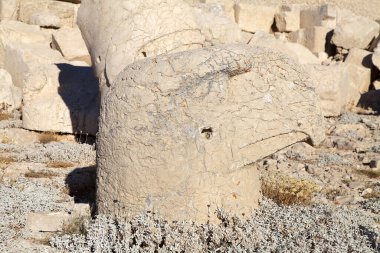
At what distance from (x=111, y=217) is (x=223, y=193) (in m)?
0.83

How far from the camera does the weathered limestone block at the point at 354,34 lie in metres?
15.2

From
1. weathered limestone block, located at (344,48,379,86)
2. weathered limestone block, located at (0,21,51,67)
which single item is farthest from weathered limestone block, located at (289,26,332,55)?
weathered limestone block, located at (0,21,51,67)

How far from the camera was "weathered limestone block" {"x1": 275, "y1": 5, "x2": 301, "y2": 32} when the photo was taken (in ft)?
57.5

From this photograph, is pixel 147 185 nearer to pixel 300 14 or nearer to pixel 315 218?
pixel 315 218

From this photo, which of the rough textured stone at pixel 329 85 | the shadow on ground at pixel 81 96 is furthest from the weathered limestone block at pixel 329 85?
the shadow on ground at pixel 81 96

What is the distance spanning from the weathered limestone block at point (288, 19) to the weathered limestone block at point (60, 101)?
9300 millimetres

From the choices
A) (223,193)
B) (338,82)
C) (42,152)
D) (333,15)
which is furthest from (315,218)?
(333,15)

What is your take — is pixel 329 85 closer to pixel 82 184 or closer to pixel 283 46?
pixel 283 46

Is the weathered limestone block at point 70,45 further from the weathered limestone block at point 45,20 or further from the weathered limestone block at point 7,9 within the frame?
the weathered limestone block at point 7,9

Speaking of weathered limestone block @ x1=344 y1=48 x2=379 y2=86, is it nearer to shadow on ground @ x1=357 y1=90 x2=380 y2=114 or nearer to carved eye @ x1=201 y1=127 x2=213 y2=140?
shadow on ground @ x1=357 y1=90 x2=380 y2=114

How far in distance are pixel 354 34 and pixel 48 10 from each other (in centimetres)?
772

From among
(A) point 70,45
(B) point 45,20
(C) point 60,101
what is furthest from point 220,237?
(B) point 45,20

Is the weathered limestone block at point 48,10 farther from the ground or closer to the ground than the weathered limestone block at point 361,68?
farther from the ground

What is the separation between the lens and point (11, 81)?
11.4m
